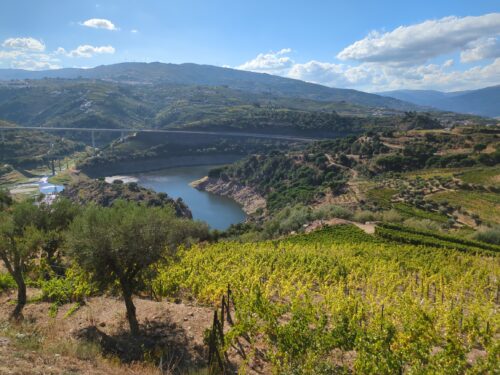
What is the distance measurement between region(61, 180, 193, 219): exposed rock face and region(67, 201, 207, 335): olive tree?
60.6 metres

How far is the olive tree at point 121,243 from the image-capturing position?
1190 cm

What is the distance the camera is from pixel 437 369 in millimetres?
8586

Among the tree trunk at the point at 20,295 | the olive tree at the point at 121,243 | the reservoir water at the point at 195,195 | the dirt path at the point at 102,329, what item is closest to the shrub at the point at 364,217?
the dirt path at the point at 102,329

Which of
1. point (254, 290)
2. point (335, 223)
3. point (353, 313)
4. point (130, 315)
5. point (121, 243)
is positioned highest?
point (121, 243)

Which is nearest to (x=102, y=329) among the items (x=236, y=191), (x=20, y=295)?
(x=20, y=295)

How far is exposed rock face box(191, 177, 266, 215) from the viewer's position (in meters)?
96.7

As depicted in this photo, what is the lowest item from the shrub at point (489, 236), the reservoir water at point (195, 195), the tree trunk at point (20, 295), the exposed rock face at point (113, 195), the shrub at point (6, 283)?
the reservoir water at point (195, 195)

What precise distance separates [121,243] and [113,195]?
76503 millimetres

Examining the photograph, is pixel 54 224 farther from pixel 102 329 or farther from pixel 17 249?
pixel 102 329

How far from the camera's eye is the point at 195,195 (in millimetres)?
112250

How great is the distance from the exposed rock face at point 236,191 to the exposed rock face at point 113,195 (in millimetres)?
20833

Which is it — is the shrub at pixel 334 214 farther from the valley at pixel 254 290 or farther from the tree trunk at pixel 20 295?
the tree trunk at pixel 20 295

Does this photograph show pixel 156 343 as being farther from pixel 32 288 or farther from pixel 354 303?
pixel 32 288

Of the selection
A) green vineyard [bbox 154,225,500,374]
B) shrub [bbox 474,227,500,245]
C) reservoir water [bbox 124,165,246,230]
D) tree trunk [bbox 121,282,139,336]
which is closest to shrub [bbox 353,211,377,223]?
shrub [bbox 474,227,500,245]
